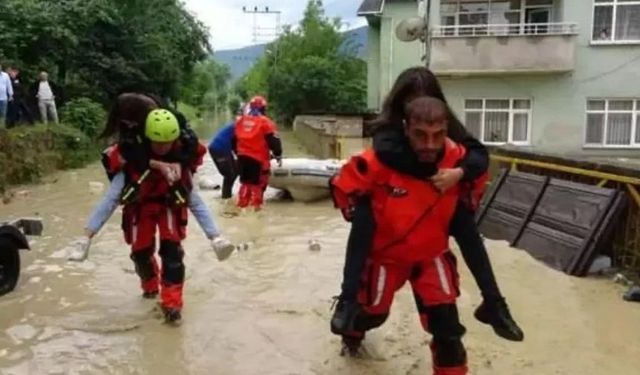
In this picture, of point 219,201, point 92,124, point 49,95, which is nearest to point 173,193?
point 219,201

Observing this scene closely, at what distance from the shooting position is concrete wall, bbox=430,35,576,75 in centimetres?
2155

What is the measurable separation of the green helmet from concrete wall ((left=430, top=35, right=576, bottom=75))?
17.8m

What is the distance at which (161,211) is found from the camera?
17.4 feet

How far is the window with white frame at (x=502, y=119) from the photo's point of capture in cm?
2275

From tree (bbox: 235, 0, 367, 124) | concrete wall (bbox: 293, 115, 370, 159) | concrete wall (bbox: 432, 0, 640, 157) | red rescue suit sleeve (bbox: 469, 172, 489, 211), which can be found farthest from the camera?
tree (bbox: 235, 0, 367, 124)

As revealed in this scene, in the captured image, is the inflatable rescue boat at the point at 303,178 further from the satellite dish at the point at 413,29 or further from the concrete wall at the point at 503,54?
the concrete wall at the point at 503,54

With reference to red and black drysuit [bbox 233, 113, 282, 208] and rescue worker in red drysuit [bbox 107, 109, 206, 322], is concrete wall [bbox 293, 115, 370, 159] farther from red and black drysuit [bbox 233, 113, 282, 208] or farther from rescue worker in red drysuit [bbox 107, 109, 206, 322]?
rescue worker in red drysuit [bbox 107, 109, 206, 322]

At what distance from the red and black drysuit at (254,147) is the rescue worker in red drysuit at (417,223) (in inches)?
277

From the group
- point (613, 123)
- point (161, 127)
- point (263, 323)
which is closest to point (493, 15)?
point (613, 123)

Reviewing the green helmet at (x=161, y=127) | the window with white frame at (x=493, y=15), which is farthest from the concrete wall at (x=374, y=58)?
the green helmet at (x=161, y=127)

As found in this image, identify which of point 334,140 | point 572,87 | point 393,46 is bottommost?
point 334,140

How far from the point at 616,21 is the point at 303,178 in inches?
549

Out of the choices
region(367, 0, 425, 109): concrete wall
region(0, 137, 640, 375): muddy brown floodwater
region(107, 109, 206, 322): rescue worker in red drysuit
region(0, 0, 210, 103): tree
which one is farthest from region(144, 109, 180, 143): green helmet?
region(367, 0, 425, 109): concrete wall

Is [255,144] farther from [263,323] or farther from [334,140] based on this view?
[334,140]
